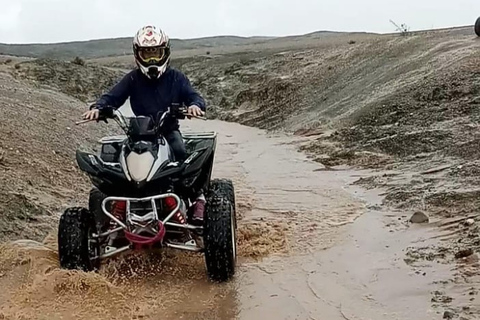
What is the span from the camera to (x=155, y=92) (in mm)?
6723

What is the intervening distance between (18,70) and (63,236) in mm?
29687

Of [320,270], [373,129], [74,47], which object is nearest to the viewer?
[320,270]

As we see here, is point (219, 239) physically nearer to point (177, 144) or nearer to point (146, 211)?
point (146, 211)

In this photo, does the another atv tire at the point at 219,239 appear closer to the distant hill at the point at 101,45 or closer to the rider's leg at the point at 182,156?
the rider's leg at the point at 182,156

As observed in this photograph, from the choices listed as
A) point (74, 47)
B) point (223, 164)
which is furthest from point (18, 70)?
point (74, 47)

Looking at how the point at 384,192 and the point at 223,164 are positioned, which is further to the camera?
the point at 223,164

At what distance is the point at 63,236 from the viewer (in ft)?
19.5

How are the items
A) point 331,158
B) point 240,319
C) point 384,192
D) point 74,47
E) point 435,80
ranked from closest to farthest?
point 240,319, point 384,192, point 331,158, point 435,80, point 74,47

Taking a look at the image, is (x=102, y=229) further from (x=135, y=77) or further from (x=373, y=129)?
(x=373, y=129)

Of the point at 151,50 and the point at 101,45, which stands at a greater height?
the point at 151,50

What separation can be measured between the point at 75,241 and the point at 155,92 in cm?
158

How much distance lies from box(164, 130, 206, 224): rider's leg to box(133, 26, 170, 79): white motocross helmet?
57cm

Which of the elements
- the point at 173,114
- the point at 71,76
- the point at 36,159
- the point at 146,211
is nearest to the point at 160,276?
the point at 146,211

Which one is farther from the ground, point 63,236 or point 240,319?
point 63,236
